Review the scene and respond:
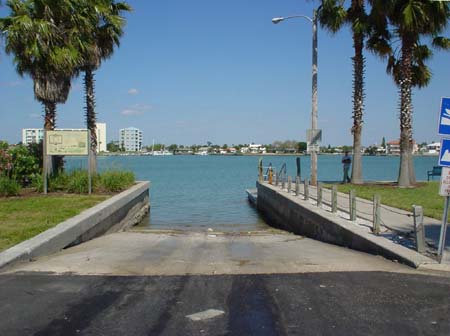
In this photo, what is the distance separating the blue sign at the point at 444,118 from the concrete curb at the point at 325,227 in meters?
2.05

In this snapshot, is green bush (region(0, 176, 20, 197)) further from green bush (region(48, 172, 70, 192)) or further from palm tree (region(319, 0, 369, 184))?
palm tree (region(319, 0, 369, 184))

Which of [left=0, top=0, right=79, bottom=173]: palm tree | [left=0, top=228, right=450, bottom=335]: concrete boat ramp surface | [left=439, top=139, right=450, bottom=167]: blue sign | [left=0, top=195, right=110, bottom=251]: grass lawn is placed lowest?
[left=0, top=228, right=450, bottom=335]: concrete boat ramp surface

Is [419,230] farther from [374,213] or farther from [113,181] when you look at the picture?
[113,181]

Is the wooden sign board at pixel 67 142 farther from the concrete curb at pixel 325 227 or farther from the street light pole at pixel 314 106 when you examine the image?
the street light pole at pixel 314 106

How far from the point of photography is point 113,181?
779 inches

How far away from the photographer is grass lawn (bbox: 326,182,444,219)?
15.0m

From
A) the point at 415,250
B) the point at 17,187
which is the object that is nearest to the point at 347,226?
the point at 415,250

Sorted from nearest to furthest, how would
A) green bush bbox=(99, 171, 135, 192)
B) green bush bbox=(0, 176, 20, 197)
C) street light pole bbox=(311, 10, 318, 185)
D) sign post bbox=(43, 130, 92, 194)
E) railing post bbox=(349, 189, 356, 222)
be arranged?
1. railing post bbox=(349, 189, 356, 222)
2. green bush bbox=(0, 176, 20, 197)
3. sign post bbox=(43, 130, 92, 194)
4. green bush bbox=(99, 171, 135, 192)
5. street light pole bbox=(311, 10, 318, 185)

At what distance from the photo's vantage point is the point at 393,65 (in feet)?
84.6

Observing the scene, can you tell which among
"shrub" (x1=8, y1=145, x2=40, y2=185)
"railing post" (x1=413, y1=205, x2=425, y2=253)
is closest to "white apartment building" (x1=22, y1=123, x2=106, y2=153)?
"shrub" (x1=8, y1=145, x2=40, y2=185)

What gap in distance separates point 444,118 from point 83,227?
8.07m

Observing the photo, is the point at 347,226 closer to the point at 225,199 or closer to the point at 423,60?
the point at 423,60

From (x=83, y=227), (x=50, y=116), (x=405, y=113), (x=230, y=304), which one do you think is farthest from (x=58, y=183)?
(x=405, y=113)

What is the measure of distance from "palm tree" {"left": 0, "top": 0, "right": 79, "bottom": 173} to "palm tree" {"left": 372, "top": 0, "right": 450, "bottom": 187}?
42.2 ft
